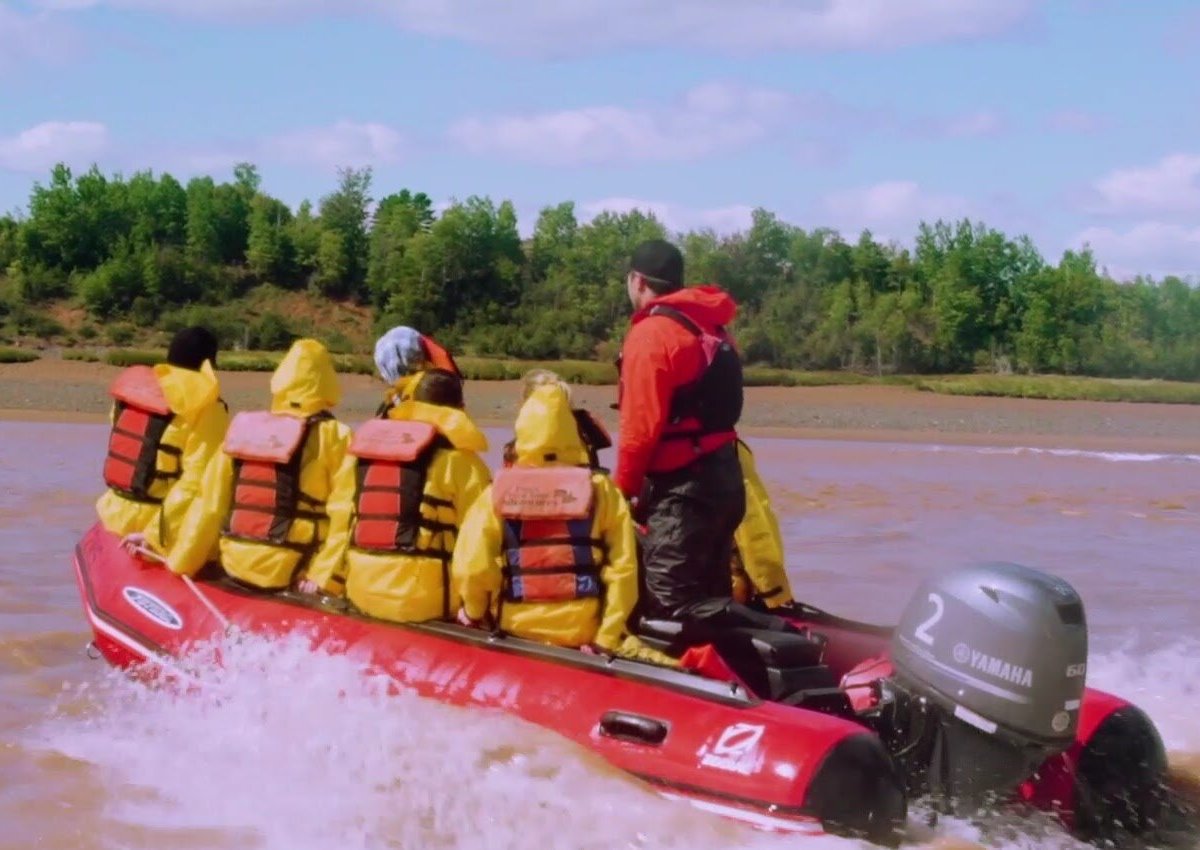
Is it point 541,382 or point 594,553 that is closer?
point 594,553

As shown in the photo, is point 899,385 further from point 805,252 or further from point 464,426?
point 464,426

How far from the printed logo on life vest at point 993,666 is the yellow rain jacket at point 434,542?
1837 mm

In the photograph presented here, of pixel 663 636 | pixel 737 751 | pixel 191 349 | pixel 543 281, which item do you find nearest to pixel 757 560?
pixel 663 636

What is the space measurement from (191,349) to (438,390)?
1.54m

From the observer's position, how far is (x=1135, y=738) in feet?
16.6

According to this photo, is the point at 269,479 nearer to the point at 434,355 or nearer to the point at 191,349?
the point at 434,355

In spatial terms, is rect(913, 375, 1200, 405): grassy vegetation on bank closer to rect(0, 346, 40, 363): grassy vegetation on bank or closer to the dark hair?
rect(0, 346, 40, 363): grassy vegetation on bank

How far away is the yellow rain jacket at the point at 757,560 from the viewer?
239 inches

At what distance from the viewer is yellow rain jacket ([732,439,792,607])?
19.9 feet

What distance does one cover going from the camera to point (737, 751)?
4617 millimetres

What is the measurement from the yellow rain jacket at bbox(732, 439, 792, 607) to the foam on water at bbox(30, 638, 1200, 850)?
4.52ft

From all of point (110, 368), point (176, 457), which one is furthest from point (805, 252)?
point (176, 457)

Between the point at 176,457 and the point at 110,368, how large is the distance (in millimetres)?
20236

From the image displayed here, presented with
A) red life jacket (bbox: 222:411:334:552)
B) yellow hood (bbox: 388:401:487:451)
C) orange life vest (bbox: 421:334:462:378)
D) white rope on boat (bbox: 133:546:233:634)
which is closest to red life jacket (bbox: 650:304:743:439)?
yellow hood (bbox: 388:401:487:451)
